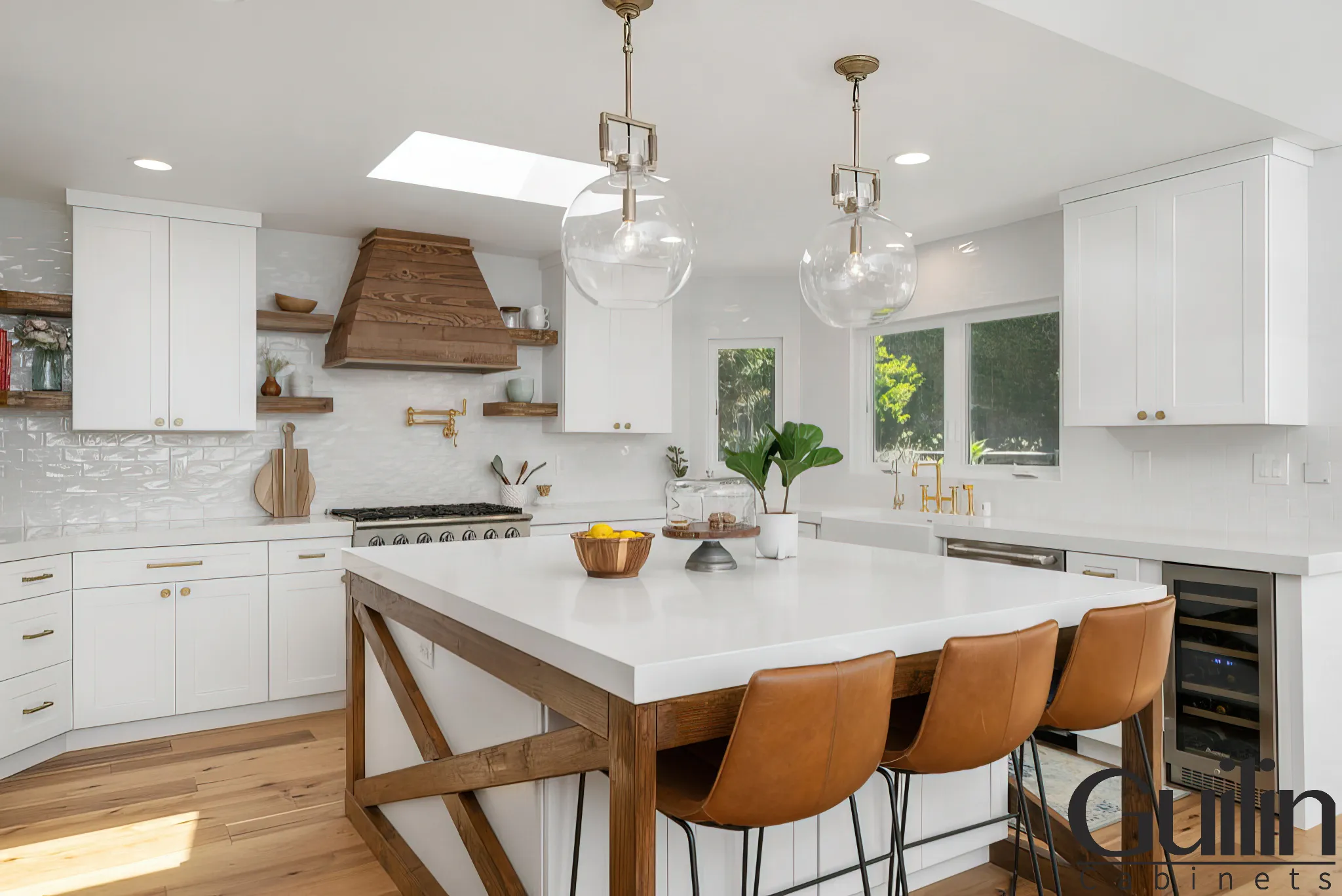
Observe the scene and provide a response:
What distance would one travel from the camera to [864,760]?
5.08ft

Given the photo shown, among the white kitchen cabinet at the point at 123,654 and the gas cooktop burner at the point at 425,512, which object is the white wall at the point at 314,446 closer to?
the gas cooktop burner at the point at 425,512

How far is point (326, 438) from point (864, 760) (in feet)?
13.2

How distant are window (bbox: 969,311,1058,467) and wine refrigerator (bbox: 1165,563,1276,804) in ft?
4.62

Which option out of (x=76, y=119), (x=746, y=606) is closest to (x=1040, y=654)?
(x=746, y=606)

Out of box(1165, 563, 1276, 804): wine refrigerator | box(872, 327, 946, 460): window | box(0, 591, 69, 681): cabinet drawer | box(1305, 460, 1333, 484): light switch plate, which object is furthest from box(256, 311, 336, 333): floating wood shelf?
box(1305, 460, 1333, 484): light switch plate

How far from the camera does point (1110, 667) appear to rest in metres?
1.88

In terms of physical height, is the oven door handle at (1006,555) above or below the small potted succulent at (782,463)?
below

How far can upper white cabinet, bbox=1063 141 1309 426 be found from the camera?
10.8 feet

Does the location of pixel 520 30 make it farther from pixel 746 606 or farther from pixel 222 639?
pixel 222 639

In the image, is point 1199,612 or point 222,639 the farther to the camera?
point 222,639

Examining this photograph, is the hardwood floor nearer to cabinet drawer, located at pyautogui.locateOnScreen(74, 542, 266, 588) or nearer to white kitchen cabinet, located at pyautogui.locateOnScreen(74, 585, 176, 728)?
white kitchen cabinet, located at pyautogui.locateOnScreen(74, 585, 176, 728)

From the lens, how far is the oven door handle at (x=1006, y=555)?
368 cm

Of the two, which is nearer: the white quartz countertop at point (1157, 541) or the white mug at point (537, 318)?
the white quartz countertop at point (1157, 541)

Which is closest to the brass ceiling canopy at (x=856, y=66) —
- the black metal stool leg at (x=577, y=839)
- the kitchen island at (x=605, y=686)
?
the kitchen island at (x=605, y=686)
